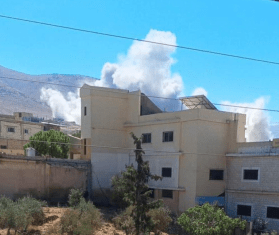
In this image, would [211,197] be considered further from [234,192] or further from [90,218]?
[90,218]

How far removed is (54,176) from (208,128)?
11.6 meters

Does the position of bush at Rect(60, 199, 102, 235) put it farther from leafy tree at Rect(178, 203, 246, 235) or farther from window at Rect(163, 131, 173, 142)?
window at Rect(163, 131, 173, 142)

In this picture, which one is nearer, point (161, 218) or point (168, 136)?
point (161, 218)

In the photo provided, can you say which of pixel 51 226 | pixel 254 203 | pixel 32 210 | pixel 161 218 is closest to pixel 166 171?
pixel 161 218

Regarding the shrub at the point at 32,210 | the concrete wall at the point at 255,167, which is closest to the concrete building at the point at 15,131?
the shrub at the point at 32,210

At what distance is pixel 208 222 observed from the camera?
1864 cm

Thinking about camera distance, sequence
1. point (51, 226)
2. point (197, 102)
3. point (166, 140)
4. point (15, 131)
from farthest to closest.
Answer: point (15, 131), point (197, 102), point (166, 140), point (51, 226)

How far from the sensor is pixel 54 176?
26219 millimetres

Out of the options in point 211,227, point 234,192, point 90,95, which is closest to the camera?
point 211,227

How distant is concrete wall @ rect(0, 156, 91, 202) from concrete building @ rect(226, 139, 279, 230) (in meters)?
10.9

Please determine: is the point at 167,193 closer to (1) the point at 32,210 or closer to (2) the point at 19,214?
(1) the point at 32,210

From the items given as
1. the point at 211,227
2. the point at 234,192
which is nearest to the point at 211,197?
the point at 234,192

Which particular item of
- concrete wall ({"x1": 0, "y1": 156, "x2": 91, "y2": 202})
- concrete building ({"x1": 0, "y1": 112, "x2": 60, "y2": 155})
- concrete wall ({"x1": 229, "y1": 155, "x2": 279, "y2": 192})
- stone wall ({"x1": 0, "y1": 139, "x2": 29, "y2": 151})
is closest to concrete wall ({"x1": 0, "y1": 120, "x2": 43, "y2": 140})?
concrete building ({"x1": 0, "y1": 112, "x2": 60, "y2": 155})

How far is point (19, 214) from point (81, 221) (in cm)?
316
